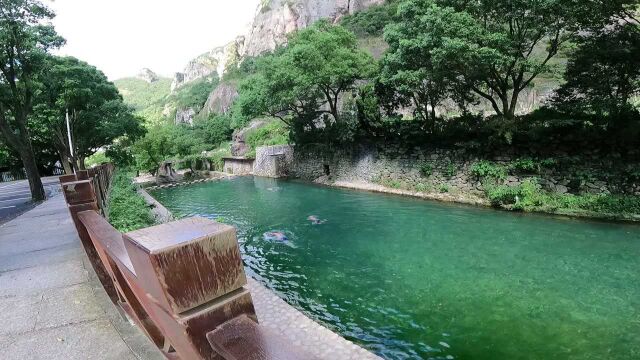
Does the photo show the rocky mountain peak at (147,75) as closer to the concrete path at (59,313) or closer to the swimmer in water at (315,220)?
the swimmer in water at (315,220)

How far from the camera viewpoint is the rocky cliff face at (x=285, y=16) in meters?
54.2

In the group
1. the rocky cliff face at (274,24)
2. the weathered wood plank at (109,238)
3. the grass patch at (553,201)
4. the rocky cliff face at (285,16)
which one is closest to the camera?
the weathered wood plank at (109,238)

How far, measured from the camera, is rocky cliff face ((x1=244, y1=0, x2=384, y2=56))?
2134 inches

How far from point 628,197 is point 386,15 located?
123 feet

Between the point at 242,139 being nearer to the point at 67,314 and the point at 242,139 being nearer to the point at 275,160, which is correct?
Result: the point at 275,160

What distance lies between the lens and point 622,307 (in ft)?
22.6

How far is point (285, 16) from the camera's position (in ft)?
213

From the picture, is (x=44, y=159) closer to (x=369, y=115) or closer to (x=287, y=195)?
(x=287, y=195)

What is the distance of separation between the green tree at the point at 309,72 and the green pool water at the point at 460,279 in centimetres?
921

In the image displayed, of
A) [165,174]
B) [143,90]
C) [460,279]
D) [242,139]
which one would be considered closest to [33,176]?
[460,279]

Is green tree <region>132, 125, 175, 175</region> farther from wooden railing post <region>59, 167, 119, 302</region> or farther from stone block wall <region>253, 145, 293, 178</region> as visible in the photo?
wooden railing post <region>59, 167, 119, 302</region>

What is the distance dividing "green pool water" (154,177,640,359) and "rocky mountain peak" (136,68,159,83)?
13564 centimetres

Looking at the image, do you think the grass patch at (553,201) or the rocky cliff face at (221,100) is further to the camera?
the rocky cliff face at (221,100)

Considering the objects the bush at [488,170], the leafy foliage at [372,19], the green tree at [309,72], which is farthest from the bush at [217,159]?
the bush at [488,170]
